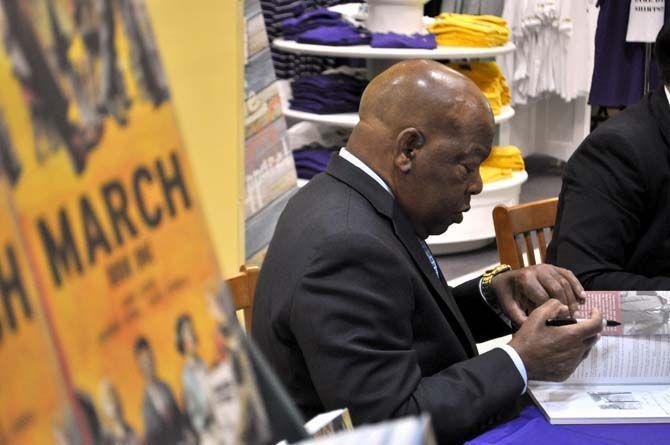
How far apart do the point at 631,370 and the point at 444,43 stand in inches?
133

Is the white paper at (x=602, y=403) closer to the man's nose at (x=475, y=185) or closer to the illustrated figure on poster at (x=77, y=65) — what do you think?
the man's nose at (x=475, y=185)

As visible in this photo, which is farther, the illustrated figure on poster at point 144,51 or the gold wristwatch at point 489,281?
the gold wristwatch at point 489,281

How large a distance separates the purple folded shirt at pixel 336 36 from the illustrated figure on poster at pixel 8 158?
430 centimetres

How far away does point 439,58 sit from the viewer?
4.80 meters

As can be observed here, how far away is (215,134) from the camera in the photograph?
297 cm

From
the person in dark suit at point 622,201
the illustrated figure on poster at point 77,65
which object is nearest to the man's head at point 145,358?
the illustrated figure on poster at point 77,65

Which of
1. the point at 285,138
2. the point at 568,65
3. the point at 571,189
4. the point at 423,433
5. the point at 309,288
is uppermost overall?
the point at 423,433

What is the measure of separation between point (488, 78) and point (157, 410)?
4.60 meters

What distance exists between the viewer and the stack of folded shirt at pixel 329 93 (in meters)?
4.85

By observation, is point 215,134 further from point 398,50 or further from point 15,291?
point 15,291

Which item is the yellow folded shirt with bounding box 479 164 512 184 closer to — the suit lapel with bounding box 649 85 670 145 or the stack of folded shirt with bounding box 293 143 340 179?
the stack of folded shirt with bounding box 293 143 340 179

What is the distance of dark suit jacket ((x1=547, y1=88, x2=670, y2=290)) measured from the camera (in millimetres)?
2166

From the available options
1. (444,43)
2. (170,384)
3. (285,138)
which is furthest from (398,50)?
(170,384)

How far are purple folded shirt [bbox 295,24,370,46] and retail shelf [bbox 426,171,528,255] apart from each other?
3.38ft
